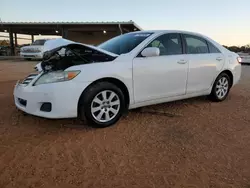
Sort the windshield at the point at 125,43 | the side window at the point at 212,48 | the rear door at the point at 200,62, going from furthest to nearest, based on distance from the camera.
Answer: the side window at the point at 212,48
the rear door at the point at 200,62
the windshield at the point at 125,43

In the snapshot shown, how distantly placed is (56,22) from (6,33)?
337 inches

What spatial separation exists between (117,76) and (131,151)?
50.1 inches

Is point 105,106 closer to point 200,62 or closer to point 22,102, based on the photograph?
Answer: point 22,102

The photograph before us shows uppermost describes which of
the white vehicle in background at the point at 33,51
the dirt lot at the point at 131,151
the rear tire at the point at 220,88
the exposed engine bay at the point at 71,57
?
the exposed engine bay at the point at 71,57

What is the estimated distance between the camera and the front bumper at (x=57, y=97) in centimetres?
362

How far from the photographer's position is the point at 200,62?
509cm

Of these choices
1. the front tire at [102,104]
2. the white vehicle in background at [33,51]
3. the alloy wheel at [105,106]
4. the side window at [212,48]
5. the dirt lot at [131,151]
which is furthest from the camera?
the white vehicle in background at [33,51]

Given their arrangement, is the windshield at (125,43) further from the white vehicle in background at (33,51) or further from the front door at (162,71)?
the white vehicle in background at (33,51)

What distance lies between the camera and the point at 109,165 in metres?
2.83

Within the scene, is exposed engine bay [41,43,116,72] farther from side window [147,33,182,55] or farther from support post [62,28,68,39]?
support post [62,28,68,39]

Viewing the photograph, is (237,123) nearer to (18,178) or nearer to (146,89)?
(146,89)

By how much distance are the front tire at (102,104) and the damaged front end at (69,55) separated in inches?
17.5

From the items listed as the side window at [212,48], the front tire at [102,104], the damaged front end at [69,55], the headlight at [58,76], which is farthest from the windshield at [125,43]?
the side window at [212,48]

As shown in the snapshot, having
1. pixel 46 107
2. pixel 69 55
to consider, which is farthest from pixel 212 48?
pixel 46 107
